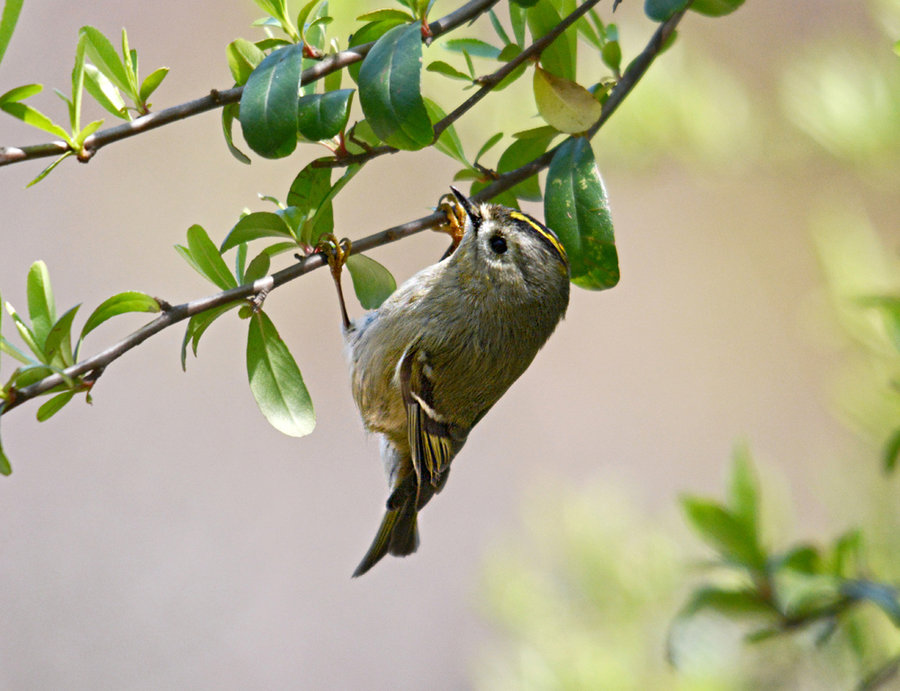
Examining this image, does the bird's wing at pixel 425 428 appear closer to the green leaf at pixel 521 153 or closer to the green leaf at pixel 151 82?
the green leaf at pixel 521 153

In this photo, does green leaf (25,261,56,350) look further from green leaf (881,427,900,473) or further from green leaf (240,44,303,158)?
green leaf (881,427,900,473)

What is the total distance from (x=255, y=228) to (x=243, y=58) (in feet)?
0.41

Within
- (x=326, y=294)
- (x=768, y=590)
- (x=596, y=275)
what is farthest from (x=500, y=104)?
(x=326, y=294)

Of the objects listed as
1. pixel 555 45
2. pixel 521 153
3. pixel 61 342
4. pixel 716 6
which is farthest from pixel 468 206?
pixel 61 342

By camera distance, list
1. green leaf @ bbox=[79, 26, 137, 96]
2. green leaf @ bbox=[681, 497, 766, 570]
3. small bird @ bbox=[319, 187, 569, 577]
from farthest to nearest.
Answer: small bird @ bbox=[319, 187, 569, 577] → green leaf @ bbox=[681, 497, 766, 570] → green leaf @ bbox=[79, 26, 137, 96]

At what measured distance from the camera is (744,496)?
2.87 ft

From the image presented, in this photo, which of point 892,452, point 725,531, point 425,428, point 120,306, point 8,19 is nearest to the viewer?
point 8,19

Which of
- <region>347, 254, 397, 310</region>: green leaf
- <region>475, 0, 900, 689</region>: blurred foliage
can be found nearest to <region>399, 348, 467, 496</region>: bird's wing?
<region>475, 0, 900, 689</region>: blurred foliage

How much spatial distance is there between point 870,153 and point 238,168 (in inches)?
101

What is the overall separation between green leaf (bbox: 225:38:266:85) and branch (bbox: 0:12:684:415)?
146mm

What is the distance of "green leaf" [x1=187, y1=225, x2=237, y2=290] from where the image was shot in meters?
0.67

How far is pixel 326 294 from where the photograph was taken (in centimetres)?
319

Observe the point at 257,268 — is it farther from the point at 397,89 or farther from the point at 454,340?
the point at 454,340

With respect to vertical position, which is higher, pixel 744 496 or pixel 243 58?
pixel 243 58
